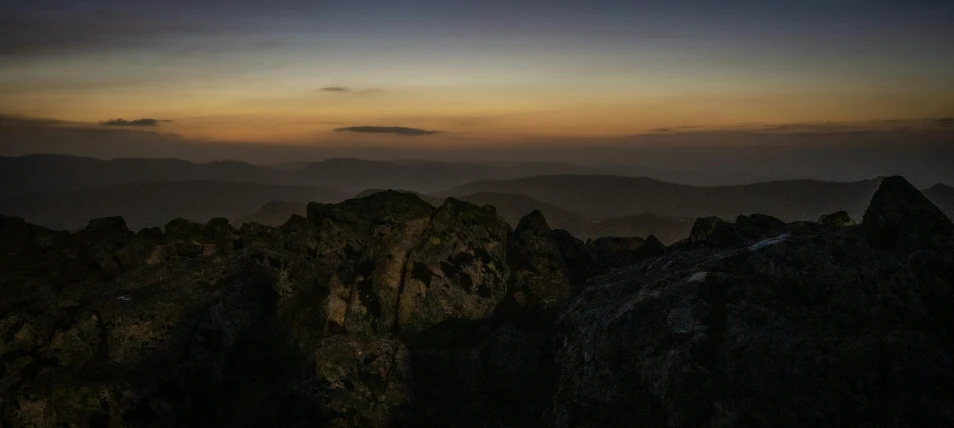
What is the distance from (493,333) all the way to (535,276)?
5.59 meters

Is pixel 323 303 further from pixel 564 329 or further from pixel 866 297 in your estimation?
pixel 866 297

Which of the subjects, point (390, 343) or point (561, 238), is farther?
point (561, 238)

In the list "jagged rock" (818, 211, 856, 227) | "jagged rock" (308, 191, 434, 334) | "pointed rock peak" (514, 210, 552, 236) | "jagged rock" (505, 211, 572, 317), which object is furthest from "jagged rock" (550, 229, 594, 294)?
"jagged rock" (818, 211, 856, 227)

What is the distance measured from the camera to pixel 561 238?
143ft

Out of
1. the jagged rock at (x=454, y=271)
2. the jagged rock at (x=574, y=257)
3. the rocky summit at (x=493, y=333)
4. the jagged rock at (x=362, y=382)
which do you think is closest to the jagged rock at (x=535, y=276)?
the rocky summit at (x=493, y=333)

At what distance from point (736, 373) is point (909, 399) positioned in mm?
5093

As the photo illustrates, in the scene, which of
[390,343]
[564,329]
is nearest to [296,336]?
[390,343]

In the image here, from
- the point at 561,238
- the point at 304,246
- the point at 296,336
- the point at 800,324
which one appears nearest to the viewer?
the point at 800,324

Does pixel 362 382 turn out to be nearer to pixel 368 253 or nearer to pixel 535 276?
pixel 368 253

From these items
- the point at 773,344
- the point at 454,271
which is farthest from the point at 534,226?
the point at 773,344

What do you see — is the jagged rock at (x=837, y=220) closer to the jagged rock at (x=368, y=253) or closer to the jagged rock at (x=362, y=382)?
the jagged rock at (x=368, y=253)

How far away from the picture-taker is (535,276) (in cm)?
3553

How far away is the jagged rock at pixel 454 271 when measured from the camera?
3234 cm

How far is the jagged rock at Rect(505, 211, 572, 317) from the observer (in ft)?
110
